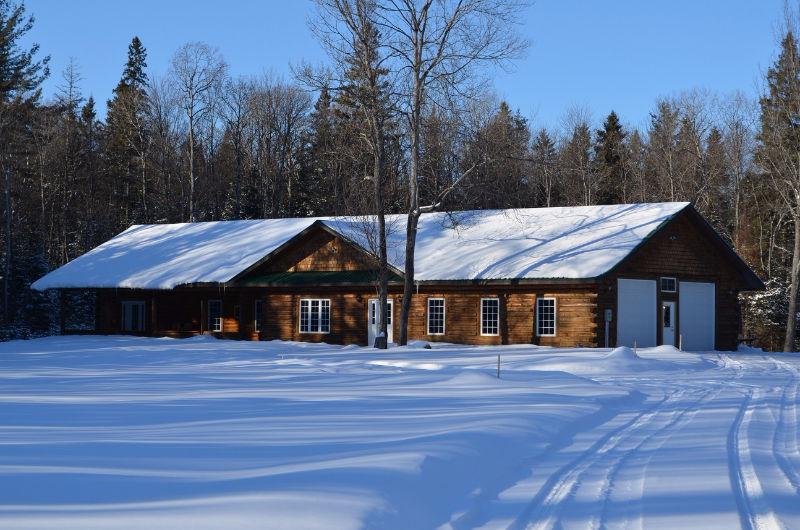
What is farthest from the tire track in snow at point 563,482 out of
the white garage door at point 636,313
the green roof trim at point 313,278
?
the green roof trim at point 313,278

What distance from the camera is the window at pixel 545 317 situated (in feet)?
110

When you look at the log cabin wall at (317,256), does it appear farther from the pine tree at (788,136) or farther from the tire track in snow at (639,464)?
the tire track in snow at (639,464)

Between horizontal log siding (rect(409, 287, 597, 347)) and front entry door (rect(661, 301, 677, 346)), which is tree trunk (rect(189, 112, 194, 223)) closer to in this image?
horizontal log siding (rect(409, 287, 597, 347))

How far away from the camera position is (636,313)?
34125mm

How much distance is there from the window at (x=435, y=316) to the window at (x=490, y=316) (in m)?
1.73

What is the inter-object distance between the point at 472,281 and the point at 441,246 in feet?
15.5

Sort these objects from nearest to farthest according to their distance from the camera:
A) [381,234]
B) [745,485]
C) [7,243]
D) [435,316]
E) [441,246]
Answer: [745,485] → [381,234] → [435,316] → [441,246] → [7,243]

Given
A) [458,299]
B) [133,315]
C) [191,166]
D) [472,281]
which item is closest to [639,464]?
[472,281]

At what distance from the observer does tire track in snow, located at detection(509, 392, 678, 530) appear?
25.7ft

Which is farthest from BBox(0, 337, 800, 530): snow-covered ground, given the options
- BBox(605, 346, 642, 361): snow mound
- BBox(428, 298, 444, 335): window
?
BBox(428, 298, 444, 335): window

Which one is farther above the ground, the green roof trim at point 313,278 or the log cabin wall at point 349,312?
the green roof trim at point 313,278

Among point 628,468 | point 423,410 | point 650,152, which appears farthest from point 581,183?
point 628,468

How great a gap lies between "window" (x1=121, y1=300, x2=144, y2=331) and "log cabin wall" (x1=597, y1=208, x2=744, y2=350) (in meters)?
21.9

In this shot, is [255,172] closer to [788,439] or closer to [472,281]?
[472,281]
